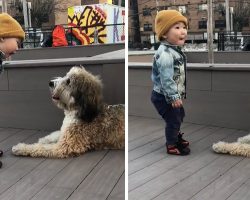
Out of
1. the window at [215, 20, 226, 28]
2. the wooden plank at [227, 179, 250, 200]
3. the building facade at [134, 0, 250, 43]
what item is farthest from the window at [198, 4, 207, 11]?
the wooden plank at [227, 179, 250, 200]

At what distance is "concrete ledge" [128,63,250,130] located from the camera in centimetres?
183

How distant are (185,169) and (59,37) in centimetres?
124

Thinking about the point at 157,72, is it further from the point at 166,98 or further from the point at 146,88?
the point at 146,88

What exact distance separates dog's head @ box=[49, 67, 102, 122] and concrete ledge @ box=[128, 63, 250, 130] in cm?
32

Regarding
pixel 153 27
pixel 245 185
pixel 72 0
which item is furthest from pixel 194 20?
pixel 245 185

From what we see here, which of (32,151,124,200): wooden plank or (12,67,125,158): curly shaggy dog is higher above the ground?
(12,67,125,158): curly shaggy dog

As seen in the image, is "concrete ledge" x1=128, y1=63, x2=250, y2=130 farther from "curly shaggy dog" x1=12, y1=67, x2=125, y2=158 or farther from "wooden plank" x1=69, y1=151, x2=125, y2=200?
"wooden plank" x1=69, y1=151, x2=125, y2=200

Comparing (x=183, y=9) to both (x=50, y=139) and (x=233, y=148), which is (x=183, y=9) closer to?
(x=233, y=148)

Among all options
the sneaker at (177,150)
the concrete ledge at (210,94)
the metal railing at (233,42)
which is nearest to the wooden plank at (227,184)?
the sneaker at (177,150)

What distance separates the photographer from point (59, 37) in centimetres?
226

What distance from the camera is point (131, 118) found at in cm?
183

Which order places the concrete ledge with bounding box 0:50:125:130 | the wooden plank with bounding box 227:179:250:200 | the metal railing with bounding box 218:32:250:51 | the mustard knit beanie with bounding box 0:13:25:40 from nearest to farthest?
the wooden plank with bounding box 227:179:250:200 → the mustard knit beanie with bounding box 0:13:25:40 → the concrete ledge with bounding box 0:50:125:130 → the metal railing with bounding box 218:32:250:51

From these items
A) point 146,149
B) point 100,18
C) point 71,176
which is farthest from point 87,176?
point 100,18

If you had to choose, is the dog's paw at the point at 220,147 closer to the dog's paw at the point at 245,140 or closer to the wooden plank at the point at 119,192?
the dog's paw at the point at 245,140
